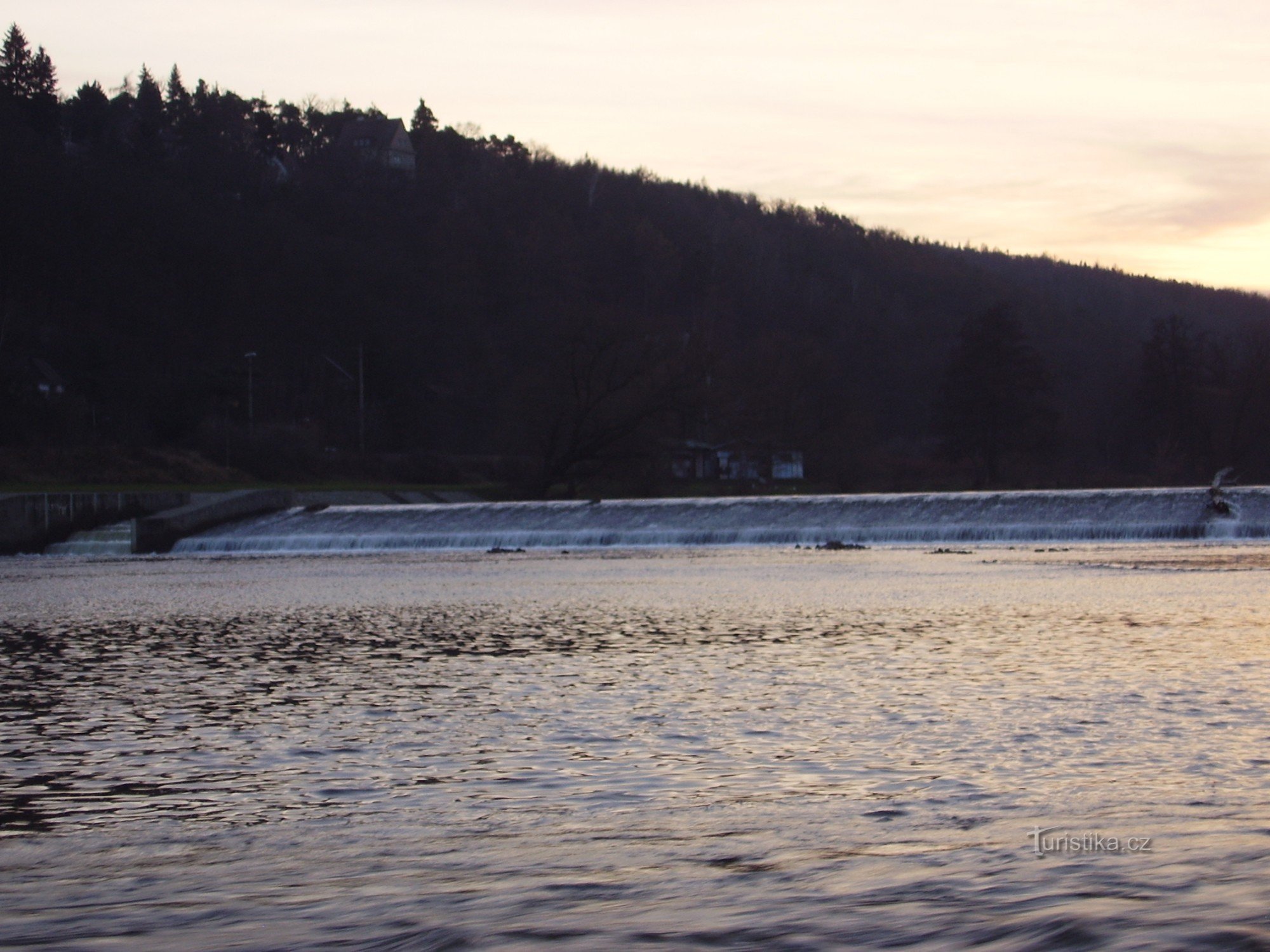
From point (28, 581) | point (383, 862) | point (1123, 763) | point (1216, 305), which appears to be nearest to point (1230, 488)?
point (28, 581)

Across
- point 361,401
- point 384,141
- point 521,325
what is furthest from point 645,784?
point 384,141

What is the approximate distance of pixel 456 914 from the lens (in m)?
4.28

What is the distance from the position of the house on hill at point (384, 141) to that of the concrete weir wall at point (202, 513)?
97.4 metres

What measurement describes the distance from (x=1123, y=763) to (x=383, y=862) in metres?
3.44

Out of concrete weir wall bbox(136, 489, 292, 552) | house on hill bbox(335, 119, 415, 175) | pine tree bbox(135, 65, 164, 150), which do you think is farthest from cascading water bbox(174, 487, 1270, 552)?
house on hill bbox(335, 119, 415, 175)

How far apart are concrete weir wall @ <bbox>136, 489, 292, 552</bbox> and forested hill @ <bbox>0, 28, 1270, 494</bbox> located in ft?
45.1

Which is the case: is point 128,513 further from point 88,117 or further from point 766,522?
point 88,117

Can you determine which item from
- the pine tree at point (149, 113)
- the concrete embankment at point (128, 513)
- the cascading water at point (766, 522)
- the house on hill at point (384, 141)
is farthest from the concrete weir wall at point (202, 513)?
the house on hill at point (384, 141)

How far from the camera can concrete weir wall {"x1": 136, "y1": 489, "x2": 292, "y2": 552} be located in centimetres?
3878

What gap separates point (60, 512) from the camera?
1561 inches

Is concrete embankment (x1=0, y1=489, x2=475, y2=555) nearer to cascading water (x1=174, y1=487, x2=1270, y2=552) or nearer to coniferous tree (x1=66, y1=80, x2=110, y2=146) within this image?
cascading water (x1=174, y1=487, x2=1270, y2=552)

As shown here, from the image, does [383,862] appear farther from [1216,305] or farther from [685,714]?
[1216,305]

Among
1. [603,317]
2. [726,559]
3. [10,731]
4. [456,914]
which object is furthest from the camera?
[603,317]

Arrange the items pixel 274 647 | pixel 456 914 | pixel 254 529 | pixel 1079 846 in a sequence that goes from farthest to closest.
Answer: pixel 254 529 → pixel 274 647 → pixel 1079 846 → pixel 456 914
